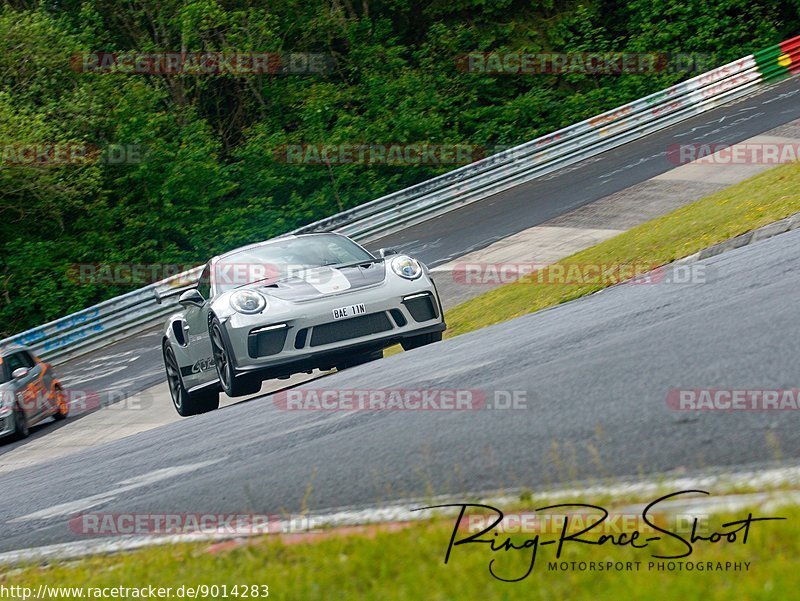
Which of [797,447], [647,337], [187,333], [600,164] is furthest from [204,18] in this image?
[797,447]

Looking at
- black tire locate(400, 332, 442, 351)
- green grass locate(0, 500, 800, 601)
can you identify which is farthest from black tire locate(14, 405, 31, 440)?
green grass locate(0, 500, 800, 601)

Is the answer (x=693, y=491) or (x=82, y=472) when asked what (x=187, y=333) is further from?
(x=693, y=491)

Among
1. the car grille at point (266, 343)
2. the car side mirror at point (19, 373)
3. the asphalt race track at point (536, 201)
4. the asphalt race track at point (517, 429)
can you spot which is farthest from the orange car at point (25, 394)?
the car grille at point (266, 343)

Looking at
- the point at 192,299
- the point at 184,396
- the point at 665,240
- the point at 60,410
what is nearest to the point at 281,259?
the point at 192,299

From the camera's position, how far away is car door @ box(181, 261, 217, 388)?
36.0ft

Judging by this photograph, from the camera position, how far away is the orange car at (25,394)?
48.5 feet

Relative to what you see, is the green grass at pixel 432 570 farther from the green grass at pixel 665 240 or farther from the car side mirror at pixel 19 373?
the car side mirror at pixel 19 373

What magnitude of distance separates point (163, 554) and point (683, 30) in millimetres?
31534

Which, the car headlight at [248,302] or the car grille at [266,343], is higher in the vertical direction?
the car headlight at [248,302]

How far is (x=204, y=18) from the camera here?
108 ft

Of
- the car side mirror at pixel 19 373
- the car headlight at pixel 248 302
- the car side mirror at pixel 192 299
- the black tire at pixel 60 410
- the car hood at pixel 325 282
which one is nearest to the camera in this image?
the car headlight at pixel 248 302

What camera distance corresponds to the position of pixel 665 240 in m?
13.7

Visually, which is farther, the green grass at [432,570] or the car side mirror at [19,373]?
the car side mirror at [19,373]

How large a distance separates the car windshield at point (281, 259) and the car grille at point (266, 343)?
0.91 metres
